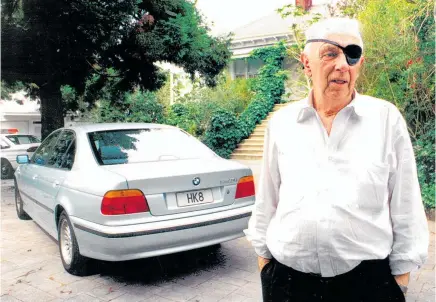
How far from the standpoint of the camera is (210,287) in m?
3.47

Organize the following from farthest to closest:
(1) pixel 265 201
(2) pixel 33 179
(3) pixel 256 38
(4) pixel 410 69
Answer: (3) pixel 256 38
(4) pixel 410 69
(2) pixel 33 179
(1) pixel 265 201

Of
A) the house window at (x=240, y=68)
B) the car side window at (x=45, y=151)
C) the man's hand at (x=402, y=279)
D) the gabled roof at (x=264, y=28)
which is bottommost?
the man's hand at (x=402, y=279)

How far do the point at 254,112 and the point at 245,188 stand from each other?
11.2 metres

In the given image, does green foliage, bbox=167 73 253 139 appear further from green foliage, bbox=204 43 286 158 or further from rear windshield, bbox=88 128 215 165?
rear windshield, bbox=88 128 215 165

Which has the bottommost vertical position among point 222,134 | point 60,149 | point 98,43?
point 222,134

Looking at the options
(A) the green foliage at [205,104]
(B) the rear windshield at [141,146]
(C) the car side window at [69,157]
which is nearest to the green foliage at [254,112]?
(A) the green foliage at [205,104]

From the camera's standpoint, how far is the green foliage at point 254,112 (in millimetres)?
13352

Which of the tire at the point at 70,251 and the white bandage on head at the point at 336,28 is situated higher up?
the white bandage on head at the point at 336,28

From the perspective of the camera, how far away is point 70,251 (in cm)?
386

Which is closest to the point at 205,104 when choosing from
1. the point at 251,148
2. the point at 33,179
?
the point at 251,148

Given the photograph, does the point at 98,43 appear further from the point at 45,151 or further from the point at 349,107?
the point at 349,107

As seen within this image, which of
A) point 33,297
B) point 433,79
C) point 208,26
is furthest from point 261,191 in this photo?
point 208,26

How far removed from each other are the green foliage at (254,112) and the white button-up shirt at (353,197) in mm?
11639

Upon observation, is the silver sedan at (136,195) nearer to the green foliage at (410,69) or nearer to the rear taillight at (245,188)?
the rear taillight at (245,188)
